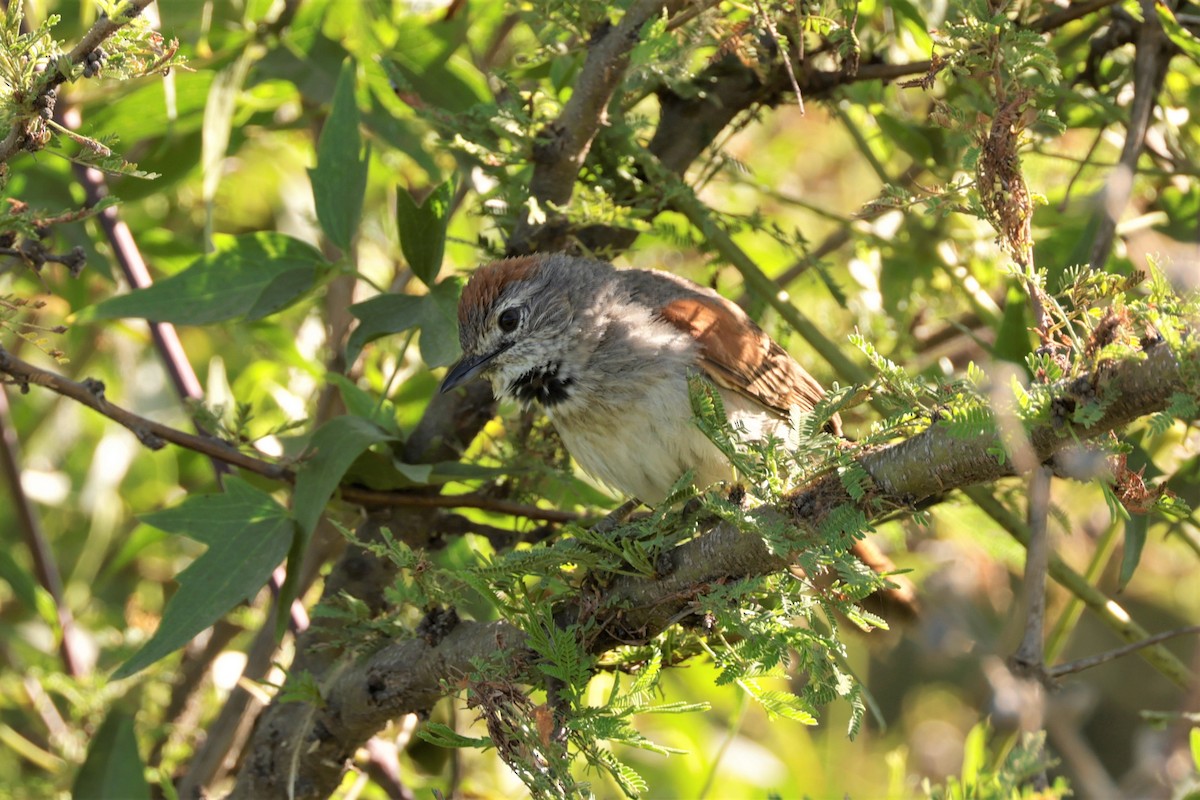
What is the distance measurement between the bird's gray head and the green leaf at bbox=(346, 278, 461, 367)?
0.15 m

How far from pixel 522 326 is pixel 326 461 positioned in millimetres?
787

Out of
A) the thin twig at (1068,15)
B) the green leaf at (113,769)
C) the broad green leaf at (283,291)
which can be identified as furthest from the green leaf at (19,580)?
the thin twig at (1068,15)

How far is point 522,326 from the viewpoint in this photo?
3457 millimetres

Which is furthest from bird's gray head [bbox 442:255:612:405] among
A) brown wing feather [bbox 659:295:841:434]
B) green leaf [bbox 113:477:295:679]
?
green leaf [bbox 113:477:295:679]

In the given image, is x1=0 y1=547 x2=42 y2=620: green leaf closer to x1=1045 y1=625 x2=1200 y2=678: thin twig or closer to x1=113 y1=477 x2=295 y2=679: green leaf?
x1=113 y1=477 x2=295 y2=679: green leaf

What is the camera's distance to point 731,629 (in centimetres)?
220

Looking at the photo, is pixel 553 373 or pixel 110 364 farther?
pixel 110 364

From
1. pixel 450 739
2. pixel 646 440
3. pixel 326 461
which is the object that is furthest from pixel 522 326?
pixel 450 739

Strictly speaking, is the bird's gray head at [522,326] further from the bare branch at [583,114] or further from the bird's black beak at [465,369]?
the bare branch at [583,114]

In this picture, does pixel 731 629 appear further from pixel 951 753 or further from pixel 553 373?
pixel 951 753

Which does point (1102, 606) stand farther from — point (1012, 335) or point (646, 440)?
point (646, 440)

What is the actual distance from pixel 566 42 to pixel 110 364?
8.92ft

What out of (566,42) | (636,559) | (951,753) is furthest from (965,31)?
(951,753)

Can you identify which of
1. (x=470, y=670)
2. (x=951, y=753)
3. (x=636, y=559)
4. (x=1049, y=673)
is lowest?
(x=951, y=753)
